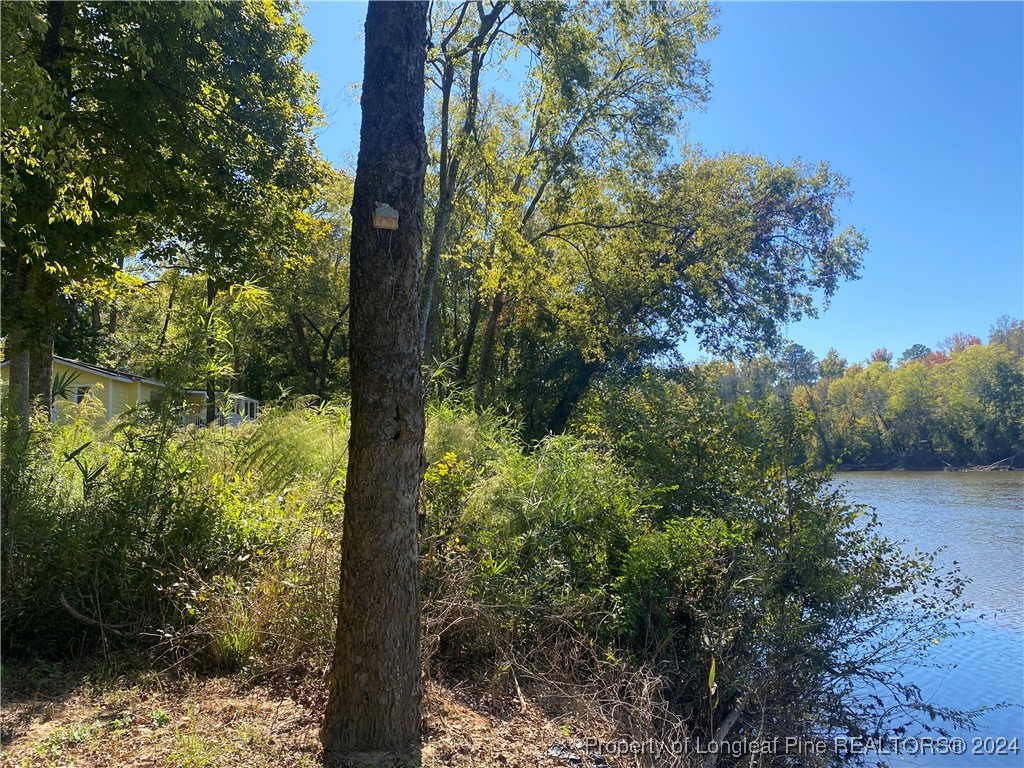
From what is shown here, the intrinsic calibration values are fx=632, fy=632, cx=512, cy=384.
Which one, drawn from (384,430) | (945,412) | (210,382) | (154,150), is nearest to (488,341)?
(154,150)

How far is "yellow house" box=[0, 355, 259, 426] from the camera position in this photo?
16.9 feet

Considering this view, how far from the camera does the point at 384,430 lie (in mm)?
3123

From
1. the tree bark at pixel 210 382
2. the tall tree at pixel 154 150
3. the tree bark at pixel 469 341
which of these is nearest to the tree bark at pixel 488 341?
the tree bark at pixel 469 341

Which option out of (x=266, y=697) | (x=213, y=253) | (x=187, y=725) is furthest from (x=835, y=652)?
(x=213, y=253)

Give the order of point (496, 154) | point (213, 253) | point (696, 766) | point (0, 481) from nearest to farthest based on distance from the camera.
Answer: point (696, 766), point (0, 481), point (213, 253), point (496, 154)

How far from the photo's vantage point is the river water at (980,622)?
5803 mm

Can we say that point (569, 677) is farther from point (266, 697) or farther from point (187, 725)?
point (187, 725)

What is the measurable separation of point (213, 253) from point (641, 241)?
11.0m

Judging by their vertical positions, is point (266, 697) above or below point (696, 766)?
above

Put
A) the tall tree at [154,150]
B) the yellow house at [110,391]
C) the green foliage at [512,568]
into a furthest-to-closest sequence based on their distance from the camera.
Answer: the tall tree at [154,150] < the yellow house at [110,391] < the green foliage at [512,568]

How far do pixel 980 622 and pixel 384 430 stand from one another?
9.25 m

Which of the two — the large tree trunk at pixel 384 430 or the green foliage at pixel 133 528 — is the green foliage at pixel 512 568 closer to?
the green foliage at pixel 133 528

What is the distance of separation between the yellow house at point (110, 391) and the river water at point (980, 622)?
5.97 metres

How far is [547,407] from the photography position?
1828 cm
